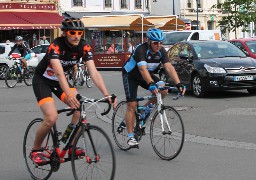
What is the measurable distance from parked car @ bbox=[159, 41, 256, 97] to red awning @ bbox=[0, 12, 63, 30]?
2561 cm

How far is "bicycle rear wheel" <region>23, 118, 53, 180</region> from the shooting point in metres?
7.16

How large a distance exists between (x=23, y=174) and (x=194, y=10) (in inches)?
2480

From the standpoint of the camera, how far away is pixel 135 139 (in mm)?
9000

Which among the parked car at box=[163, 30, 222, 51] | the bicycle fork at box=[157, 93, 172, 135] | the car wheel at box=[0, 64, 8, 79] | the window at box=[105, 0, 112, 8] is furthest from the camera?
the window at box=[105, 0, 112, 8]

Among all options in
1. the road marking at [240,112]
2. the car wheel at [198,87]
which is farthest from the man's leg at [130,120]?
the car wheel at [198,87]

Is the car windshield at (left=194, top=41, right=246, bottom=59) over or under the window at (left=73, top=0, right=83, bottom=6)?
under

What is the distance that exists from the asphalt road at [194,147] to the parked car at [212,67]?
43 centimetres

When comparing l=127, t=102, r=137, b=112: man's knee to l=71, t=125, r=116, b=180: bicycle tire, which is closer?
l=71, t=125, r=116, b=180: bicycle tire

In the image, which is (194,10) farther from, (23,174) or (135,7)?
(23,174)

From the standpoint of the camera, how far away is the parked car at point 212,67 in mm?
16047

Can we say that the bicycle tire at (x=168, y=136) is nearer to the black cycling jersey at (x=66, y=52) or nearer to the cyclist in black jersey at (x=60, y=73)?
Answer: the cyclist in black jersey at (x=60, y=73)

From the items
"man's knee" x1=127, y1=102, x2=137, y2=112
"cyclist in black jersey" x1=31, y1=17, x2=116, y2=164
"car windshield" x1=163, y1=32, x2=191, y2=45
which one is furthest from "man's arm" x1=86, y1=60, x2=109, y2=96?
"car windshield" x1=163, y1=32, x2=191, y2=45

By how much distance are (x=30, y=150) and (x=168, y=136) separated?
1.89 m

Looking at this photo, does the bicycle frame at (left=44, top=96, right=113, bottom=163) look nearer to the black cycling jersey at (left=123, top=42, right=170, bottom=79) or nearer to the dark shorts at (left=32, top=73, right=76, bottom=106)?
the dark shorts at (left=32, top=73, right=76, bottom=106)
